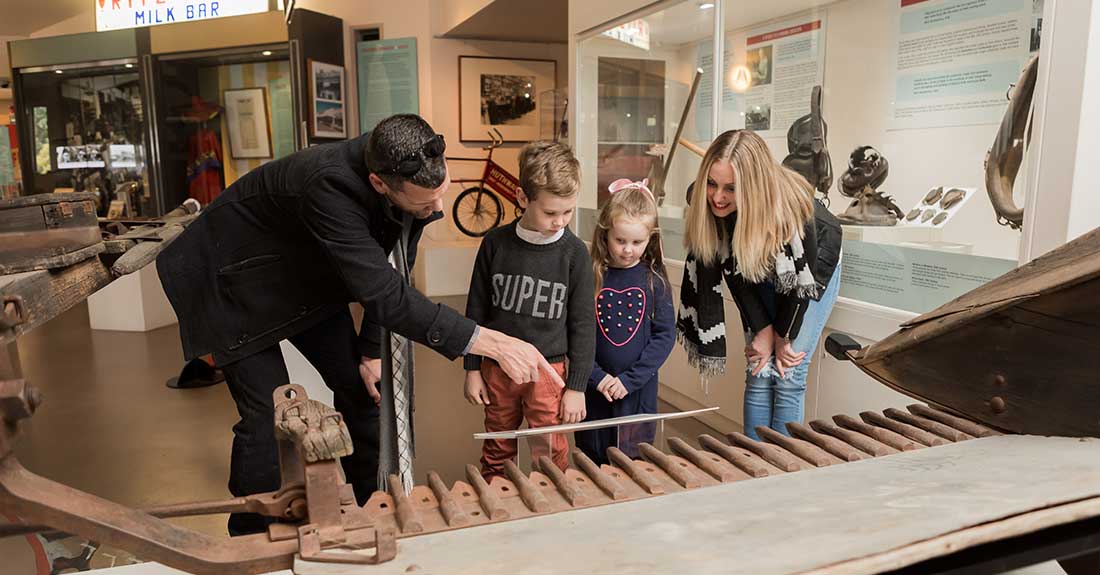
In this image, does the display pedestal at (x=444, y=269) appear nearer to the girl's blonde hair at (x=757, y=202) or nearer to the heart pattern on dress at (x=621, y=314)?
the heart pattern on dress at (x=621, y=314)

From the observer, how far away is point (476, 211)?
891 centimetres

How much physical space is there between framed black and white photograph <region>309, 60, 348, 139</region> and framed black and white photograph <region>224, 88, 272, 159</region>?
97 centimetres

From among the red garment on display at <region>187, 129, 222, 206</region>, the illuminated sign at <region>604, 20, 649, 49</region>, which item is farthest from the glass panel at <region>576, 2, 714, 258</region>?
the red garment on display at <region>187, 129, 222, 206</region>

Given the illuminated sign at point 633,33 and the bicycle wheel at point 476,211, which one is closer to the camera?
the illuminated sign at point 633,33

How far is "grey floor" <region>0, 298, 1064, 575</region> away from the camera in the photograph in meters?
3.16

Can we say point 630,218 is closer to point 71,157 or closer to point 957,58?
point 957,58

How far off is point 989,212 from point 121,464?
3875 mm

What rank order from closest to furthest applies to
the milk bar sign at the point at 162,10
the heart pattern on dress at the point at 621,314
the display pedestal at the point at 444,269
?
the heart pattern on dress at the point at 621,314
the display pedestal at the point at 444,269
the milk bar sign at the point at 162,10

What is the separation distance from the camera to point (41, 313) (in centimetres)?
161

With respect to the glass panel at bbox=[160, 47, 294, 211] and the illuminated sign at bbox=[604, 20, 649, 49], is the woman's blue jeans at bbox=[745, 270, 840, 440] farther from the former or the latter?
the glass panel at bbox=[160, 47, 294, 211]

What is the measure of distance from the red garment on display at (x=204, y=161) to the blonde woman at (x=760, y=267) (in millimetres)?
7964

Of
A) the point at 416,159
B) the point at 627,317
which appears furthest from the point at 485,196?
the point at 416,159

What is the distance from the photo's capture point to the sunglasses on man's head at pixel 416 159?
171 centimetres

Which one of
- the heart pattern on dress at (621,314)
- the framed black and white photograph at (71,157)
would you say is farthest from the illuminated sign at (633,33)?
the framed black and white photograph at (71,157)
